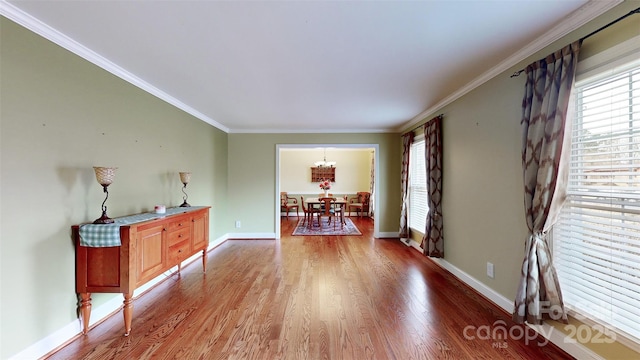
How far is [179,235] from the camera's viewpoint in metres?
2.67

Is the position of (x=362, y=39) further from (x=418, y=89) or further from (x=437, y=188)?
(x=437, y=188)

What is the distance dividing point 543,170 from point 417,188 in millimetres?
2669

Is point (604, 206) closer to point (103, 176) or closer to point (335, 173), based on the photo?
point (103, 176)

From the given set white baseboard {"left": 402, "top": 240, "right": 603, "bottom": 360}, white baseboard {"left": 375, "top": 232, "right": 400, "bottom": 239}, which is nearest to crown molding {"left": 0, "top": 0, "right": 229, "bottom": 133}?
white baseboard {"left": 402, "top": 240, "right": 603, "bottom": 360}

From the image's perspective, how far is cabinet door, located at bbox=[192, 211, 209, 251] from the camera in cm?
302

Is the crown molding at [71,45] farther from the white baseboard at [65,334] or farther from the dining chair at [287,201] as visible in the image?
the dining chair at [287,201]

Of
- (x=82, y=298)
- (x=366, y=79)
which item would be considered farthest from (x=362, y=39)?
(x=82, y=298)

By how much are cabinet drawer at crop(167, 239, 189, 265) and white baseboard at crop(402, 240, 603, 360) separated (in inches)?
131

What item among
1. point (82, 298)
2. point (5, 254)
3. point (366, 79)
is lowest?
point (82, 298)

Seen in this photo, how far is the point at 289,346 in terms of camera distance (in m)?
1.83

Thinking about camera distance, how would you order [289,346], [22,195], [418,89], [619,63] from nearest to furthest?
[619,63]
[22,195]
[289,346]
[418,89]

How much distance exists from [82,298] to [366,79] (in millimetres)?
3277

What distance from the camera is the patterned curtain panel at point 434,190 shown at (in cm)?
344

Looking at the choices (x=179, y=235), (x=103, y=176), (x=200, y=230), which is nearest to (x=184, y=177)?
(x=200, y=230)
